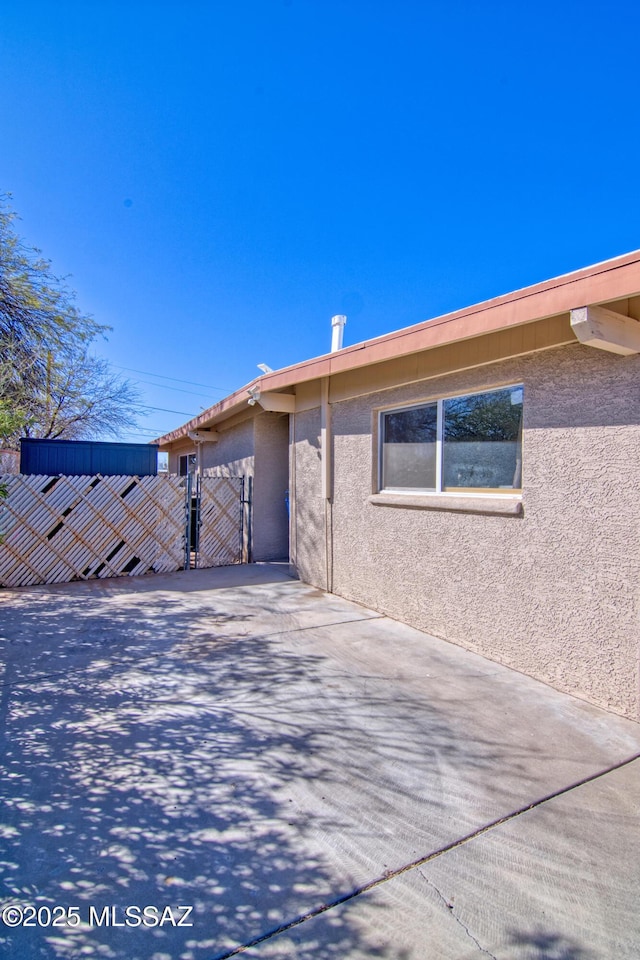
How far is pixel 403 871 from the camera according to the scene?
2.04 m

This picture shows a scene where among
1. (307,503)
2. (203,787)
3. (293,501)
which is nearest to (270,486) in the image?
(293,501)

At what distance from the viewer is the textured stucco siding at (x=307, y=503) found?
23.8 ft

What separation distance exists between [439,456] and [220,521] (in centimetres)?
566

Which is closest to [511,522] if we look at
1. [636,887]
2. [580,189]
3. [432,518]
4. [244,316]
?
[432,518]

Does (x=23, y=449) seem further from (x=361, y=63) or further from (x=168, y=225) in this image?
(x=361, y=63)

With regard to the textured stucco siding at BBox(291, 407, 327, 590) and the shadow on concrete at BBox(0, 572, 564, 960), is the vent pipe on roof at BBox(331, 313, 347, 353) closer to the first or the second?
the textured stucco siding at BBox(291, 407, 327, 590)

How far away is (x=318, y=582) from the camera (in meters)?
7.34

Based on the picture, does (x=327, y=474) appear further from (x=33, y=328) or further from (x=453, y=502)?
(x=33, y=328)

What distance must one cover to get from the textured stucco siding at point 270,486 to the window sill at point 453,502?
3.88m

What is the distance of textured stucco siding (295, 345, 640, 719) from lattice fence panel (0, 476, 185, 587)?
200 inches

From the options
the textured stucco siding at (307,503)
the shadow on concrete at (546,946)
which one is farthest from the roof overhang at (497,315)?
the shadow on concrete at (546,946)

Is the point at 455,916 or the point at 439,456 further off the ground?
the point at 439,456

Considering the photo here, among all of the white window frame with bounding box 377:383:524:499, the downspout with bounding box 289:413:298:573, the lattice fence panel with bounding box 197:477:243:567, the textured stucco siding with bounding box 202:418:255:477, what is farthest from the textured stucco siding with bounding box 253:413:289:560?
the white window frame with bounding box 377:383:524:499

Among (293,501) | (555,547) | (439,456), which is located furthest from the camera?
(293,501)
